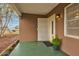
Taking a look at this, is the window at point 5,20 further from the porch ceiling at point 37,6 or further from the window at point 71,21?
the window at point 71,21

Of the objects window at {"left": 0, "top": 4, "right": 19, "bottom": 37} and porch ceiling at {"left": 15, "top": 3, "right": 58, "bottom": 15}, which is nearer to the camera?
window at {"left": 0, "top": 4, "right": 19, "bottom": 37}

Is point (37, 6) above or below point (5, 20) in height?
above

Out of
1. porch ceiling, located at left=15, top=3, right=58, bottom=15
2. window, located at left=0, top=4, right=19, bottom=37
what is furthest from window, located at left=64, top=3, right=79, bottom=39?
window, located at left=0, top=4, right=19, bottom=37

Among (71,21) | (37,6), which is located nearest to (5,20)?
(71,21)

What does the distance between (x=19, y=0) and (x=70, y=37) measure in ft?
13.3

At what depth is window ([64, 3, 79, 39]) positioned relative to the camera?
4.82m

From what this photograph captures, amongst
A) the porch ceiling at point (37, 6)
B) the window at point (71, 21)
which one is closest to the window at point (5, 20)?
the porch ceiling at point (37, 6)

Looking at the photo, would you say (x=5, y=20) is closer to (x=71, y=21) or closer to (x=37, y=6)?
(x=71, y=21)

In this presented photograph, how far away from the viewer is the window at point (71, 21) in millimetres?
4815

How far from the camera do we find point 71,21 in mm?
5367

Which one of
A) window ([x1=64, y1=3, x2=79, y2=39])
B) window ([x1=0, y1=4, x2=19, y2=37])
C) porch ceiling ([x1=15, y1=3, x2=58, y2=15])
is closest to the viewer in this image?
window ([x1=0, y1=4, x2=19, y2=37])

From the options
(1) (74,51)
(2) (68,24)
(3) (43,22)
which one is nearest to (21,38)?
(3) (43,22)

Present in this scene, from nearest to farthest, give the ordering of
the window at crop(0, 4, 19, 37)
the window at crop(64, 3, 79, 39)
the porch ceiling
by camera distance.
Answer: the window at crop(0, 4, 19, 37) < the window at crop(64, 3, 79, 39) < the porch ceiling

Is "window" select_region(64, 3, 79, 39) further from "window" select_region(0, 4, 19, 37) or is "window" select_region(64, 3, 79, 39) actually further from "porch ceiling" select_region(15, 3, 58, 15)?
"window" select_region(0, 4, 19, 37)
